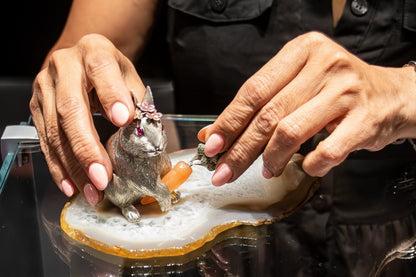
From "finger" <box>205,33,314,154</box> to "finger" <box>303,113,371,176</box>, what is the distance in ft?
0.40

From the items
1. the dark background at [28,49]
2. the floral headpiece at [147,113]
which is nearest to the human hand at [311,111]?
the floral headpiece at [147,113]

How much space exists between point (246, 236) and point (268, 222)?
5 centimetres

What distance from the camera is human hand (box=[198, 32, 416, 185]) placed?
0.80m

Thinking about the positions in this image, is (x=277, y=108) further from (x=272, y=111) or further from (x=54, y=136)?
(x=54, y=136)

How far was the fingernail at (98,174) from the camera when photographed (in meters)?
0.82

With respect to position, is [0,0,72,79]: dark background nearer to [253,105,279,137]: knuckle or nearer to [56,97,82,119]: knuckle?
[56,97,82,119]: knuckle

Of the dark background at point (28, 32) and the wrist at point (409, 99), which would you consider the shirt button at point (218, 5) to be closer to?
the wrist at point (409, 99)

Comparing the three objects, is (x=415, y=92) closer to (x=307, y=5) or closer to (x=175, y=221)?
(x=307, y=5)

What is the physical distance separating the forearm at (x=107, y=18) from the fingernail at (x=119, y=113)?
1.61 ft

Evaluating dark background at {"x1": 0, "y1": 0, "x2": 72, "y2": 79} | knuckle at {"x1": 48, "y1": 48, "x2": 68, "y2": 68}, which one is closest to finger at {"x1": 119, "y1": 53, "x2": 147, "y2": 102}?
knuckle at {"x1": 48, "y1": 48, "x2": 68, "y2": 68}

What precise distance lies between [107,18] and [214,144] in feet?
1.84

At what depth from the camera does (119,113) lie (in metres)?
0.81

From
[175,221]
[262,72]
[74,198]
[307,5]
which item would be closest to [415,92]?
[262,72]

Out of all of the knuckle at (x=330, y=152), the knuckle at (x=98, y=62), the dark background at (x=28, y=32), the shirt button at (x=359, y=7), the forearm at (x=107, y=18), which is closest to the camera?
the knuckle at (x=330, y=152)
